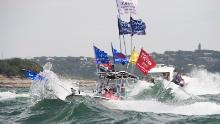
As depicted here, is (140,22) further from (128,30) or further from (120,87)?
(120,87)

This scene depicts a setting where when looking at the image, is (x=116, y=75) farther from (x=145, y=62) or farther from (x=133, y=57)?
(x=133, y=57)

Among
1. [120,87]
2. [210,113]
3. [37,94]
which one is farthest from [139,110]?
[37,94]

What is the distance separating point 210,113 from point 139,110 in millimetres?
4947

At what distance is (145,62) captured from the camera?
118 feet

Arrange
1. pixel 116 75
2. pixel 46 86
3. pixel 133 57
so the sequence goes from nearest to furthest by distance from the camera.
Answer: pixel 116 75, pixel 46 86, pixel 133 57

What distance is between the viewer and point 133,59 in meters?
42.9

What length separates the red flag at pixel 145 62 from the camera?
35.7 metres

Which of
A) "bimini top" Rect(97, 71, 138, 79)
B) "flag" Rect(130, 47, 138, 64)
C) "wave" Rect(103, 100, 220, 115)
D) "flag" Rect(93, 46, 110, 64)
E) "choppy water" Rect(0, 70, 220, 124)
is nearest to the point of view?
"choppy water" Rect(0, 70, 220, 124)

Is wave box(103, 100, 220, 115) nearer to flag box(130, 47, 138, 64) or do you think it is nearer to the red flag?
the red flag

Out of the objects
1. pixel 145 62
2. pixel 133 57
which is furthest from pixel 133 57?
pixel 145 62

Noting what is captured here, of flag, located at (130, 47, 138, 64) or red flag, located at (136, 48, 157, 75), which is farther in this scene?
flag, located at (130, 47, 138, 64)

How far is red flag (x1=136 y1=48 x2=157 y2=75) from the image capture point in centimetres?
3569

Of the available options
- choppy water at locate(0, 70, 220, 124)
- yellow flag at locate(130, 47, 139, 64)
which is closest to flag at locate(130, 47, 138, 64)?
yellow flag at locate(130, 47, 139, 64)

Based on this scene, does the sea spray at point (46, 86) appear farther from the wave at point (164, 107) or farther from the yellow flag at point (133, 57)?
the yellow flag at point (133, 57)
